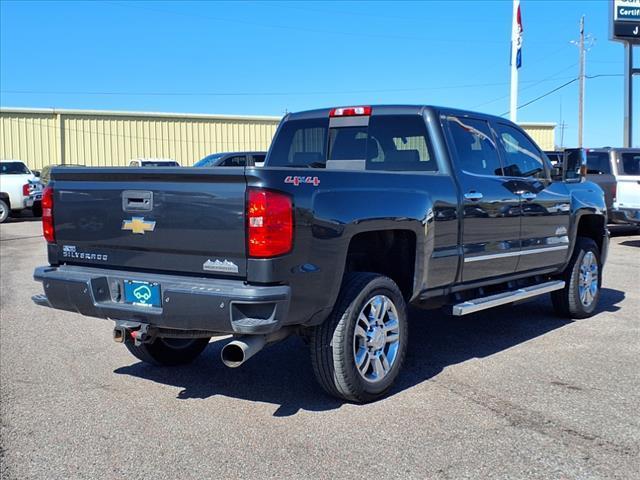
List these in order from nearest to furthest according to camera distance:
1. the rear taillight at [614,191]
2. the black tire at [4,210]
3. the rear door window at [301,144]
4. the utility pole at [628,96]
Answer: the rear door window at [301,144], the rear taillight at [614,191], the black tire at [4,210], the utility pole at [628,96]

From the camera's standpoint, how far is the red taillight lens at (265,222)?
3.97 meters

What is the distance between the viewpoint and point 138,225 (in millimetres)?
4438


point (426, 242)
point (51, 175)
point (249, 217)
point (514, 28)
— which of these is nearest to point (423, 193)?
point (426, 242)

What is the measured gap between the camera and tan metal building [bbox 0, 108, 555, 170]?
3472 centimetres

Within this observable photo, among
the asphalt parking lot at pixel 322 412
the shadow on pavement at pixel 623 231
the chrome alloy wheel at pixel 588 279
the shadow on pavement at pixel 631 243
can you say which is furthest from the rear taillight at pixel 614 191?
the asphalt parking lot at pixel 322 412

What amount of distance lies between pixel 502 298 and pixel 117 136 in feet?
111

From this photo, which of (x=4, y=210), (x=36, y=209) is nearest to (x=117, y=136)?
(x=36, y=209)

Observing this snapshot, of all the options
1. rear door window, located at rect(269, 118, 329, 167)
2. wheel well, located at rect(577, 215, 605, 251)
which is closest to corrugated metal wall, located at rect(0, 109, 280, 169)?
rear door window, located at rect(269, 118, 329, 167)

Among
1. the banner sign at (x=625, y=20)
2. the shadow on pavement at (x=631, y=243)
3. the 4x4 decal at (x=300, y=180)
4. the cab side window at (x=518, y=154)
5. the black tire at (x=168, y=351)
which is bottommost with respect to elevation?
the black tire at (x=168, y=351)

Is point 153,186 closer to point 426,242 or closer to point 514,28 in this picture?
point 426,242

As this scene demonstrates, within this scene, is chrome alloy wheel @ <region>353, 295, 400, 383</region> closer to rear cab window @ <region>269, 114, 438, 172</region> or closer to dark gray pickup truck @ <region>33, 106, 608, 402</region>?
dark gray pickup truck @ <region>33, 106, 608, 402</region>

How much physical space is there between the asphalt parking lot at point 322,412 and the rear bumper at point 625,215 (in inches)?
328

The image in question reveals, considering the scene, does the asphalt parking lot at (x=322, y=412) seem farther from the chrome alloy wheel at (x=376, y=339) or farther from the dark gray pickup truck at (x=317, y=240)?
the dark gray pickup truck at (x=317, y=240)

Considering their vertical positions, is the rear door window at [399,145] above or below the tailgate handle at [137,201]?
above
